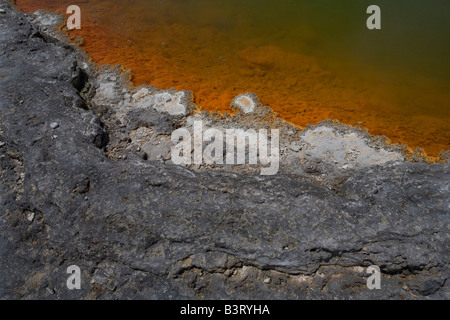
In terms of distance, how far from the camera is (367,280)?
87.7 inches

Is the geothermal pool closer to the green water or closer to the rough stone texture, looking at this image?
the green water

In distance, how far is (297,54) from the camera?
505 centimetres

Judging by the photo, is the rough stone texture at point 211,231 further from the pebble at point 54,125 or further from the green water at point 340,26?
the green water at point 340,26

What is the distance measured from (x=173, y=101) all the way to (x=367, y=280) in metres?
2.88

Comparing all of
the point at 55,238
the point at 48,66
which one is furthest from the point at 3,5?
the point at 55,238

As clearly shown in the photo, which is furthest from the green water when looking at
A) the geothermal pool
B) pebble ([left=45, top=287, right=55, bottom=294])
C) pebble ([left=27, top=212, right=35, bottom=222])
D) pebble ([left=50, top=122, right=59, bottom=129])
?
pebble ([left=45, top=287, right=55, bottom=294])

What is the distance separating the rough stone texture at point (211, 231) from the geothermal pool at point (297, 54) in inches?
62.9

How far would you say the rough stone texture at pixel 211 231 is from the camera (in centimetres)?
222

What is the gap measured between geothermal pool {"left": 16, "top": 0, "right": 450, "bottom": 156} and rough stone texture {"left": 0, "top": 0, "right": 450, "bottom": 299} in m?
1.60

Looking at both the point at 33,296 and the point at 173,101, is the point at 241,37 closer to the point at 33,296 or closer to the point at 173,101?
the point at 173,101

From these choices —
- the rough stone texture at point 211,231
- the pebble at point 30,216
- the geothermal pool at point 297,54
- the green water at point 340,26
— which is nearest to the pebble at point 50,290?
the rough stone texture at point 211,231

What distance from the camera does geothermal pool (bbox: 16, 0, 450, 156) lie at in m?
4.16

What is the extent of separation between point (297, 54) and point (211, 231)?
3566 millimetres

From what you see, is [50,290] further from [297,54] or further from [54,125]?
[297,54]
